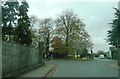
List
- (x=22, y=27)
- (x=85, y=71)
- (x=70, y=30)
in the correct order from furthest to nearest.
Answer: (x=70, y=30) < (x=22, y=27) < (x=85, y=71)

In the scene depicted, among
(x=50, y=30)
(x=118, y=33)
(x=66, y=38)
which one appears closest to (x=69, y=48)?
(x=66, y=38)

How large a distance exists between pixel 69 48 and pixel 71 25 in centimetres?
616

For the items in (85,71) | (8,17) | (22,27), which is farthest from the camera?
(22,27)

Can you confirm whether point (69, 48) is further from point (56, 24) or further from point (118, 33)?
point (118, 33)

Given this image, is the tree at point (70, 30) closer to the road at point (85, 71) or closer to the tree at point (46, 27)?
the tree at point (46, 27)

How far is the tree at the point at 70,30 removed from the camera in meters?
88.2

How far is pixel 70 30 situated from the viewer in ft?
292

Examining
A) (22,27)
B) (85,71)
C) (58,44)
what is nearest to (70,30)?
(58,44)

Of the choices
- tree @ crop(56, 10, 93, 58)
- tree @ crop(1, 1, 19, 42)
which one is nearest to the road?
tree @ crop(1, 1, 19, 42)

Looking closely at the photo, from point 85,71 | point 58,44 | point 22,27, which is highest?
point 22,27

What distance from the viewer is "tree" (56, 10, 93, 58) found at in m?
88.2

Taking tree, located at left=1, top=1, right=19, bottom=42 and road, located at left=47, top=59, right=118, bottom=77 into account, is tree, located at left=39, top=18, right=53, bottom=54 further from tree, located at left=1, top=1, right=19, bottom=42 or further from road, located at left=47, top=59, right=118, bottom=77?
road, located at left=47, top=59, right=118, bottom=77

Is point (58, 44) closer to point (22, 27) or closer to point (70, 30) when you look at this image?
point (70, 30)

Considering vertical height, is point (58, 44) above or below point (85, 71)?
above
